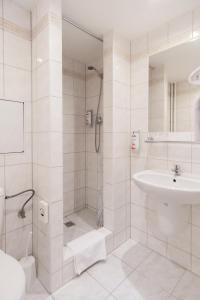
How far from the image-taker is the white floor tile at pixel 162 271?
1430 millimetres

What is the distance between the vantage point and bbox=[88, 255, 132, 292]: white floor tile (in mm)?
1436

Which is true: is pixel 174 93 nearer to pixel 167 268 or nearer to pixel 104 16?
pixel 104 16

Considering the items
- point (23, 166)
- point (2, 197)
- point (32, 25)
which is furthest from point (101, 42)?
point (2, 197)

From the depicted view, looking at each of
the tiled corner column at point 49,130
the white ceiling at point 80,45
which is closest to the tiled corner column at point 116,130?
the white ceiling at point 80,45

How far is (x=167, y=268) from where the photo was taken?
1.59m

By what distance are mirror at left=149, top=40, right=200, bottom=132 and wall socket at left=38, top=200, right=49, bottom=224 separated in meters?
1.19

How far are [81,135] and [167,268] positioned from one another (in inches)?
70.3

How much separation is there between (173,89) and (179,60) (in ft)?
0.82

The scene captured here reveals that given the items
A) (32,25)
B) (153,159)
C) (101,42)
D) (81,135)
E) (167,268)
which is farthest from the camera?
(81,135)

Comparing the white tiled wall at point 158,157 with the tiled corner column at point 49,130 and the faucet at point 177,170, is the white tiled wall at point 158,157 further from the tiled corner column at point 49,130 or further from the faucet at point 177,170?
the tiled corner column at point 49,130

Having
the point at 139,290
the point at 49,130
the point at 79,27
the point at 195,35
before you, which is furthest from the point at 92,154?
the point at 195,35

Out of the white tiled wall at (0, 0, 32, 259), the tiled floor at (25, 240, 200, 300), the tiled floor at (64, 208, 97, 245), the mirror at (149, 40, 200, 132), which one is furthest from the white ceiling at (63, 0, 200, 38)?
the tiled floor at (25, 240, 200, 300)

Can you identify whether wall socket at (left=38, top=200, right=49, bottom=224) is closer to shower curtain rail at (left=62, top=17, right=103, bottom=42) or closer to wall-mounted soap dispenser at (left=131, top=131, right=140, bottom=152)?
wall-mounted soap dispenser at (left=131, top=131, right=140, bottom=152)

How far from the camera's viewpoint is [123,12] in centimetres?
152
